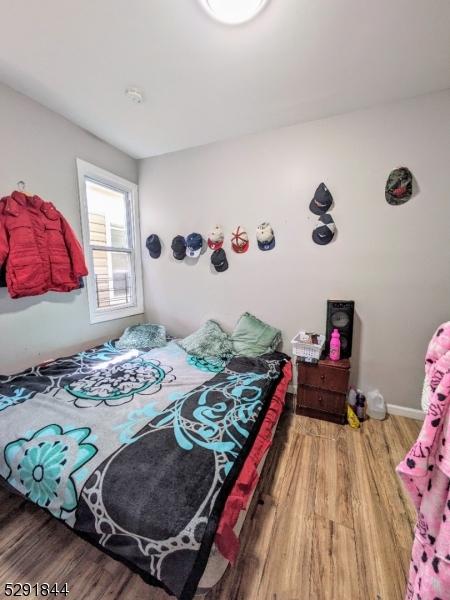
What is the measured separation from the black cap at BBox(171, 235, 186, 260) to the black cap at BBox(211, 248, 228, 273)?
0.37 metres

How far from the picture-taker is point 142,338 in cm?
251

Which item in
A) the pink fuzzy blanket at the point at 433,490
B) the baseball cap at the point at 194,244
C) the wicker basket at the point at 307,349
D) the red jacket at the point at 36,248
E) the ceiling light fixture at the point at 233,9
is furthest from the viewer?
the baseball cap at the point at 194,244

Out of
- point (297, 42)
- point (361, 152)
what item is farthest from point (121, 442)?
point (361, 152)

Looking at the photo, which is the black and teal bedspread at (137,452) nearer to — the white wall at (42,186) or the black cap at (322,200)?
the white wall at (42,186)

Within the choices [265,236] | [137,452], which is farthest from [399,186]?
[137,452]

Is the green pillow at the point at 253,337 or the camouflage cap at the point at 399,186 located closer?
the camouflage cap at the point at 399,186

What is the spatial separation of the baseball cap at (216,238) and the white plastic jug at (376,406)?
1.99 metres

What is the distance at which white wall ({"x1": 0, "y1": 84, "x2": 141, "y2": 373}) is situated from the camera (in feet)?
5.72

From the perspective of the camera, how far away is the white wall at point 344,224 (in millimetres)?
1832

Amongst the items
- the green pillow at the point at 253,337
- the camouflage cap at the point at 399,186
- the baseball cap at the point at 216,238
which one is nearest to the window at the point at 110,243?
the baseball cap at the point at 216,238

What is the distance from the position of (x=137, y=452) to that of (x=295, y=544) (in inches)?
34.2

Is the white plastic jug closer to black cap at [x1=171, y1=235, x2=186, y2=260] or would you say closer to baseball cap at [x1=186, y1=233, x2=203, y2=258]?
baseball cap at [x1=186, y1=233, x2=203, y2=258]

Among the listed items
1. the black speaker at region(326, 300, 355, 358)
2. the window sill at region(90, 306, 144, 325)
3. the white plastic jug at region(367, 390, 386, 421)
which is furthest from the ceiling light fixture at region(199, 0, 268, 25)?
the white plastic jug at region(367, 390, 386, 421)

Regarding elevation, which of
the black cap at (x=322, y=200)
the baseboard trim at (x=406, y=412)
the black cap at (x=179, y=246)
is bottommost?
the baseboard trim at (x=406, y=412)
